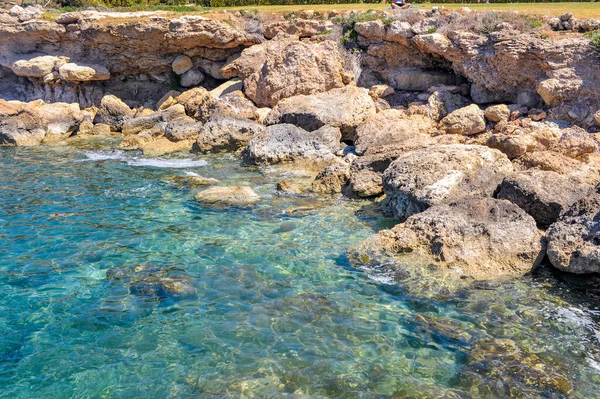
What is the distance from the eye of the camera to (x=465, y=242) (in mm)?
9992

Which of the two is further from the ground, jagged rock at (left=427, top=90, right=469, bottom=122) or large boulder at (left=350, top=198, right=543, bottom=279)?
jagged rock at (left=427, top=90, right=469, bottom=122)

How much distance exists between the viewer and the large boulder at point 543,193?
438 inches

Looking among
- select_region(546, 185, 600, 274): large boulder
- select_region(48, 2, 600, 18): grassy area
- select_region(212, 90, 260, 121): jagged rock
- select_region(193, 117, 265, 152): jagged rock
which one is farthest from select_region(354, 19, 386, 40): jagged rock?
select_region(546, 185, 600, 274): large boulder

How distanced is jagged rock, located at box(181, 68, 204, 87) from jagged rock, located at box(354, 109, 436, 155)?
36.5 ft

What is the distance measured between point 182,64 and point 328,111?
10463 millimetres

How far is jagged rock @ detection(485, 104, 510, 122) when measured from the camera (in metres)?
18.9

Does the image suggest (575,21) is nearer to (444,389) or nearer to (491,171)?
(491,171)

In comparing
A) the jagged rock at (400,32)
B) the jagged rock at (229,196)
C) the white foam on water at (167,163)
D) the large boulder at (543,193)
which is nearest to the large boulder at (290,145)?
the white foam on water at (167,163)

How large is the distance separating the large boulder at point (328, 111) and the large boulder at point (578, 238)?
33.1 feet

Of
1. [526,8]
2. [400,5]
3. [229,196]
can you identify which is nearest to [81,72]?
[400,5]

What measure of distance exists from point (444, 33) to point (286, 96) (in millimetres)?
6884

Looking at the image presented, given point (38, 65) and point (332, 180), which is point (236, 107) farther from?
point (38, 65)

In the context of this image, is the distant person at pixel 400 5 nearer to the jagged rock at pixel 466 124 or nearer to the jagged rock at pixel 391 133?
the jagged rock at pixel 391 133

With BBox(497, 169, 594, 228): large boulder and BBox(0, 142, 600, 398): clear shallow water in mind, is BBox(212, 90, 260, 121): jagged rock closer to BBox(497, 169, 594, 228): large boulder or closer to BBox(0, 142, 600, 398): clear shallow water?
BBox(0, 142, 600, 398): clear shallow water
